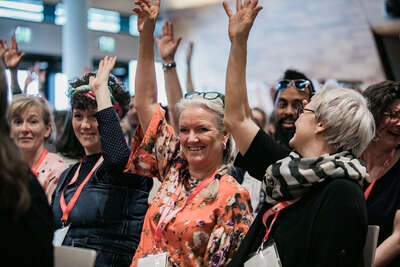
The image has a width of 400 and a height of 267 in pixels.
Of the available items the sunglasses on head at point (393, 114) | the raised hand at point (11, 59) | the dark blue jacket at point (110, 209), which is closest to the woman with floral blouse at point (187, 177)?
the dark blue jacket at point (110, 209)

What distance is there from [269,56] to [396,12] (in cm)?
257

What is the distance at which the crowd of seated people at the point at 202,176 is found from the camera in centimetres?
157

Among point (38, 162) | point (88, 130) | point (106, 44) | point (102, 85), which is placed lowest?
point (38, 162)

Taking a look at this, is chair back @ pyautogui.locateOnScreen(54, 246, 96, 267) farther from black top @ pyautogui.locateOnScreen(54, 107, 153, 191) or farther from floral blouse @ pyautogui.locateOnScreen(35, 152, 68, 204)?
floral blouse @ pyautogui.locateOnScreen(35, 152, 68, 204)

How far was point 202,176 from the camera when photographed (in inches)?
87.4

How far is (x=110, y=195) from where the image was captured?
232cm

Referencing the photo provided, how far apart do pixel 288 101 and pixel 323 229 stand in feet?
5.87

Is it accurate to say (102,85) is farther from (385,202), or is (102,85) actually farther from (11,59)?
(385,202)

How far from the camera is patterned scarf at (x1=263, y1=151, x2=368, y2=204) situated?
1.64 metres

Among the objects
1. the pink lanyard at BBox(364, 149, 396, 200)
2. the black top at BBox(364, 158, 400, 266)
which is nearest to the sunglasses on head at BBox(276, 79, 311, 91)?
the pink lanyard at BBox(364, 149, 396, 200)

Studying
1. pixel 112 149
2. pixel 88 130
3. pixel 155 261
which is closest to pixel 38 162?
pixel 88 130

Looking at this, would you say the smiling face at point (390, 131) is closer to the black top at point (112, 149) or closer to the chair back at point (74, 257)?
the black top at point (112, 149)

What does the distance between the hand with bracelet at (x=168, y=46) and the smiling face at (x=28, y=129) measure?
0.87 meters

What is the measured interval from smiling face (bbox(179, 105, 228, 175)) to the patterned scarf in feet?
1.55
